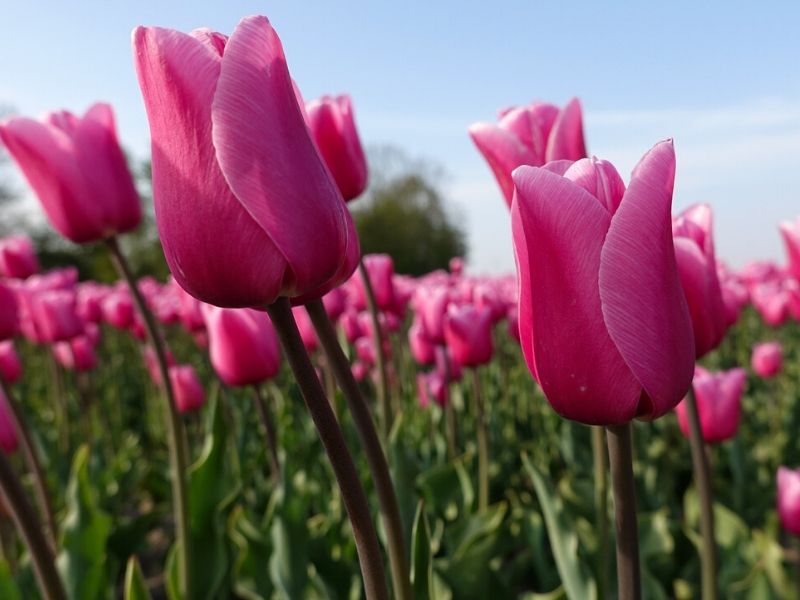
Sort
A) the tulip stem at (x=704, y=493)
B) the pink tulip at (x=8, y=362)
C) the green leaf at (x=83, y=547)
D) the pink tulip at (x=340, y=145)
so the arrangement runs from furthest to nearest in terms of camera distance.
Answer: the pink tulip at (x=8, y=362) → the green leaf at (x=83, y=547) → the pink tulip at (x=340, y=145) → the tulip stem at (x=704, y=493)

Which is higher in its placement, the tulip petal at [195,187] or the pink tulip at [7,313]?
the tulip petal at [195,187]

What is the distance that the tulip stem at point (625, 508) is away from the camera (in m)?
0.74

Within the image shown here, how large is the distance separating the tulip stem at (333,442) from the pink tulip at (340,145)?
29.7 inches

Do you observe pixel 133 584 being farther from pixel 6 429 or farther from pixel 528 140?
pixel 6 429

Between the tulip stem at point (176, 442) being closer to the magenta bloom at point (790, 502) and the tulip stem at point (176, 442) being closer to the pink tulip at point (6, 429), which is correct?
the pink tulip at point (6, 429)

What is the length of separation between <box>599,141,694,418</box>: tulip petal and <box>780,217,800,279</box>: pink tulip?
1.64 metres

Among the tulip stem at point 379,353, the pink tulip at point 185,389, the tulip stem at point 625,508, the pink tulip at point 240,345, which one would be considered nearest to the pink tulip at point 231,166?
the tulip stem at point 625,508

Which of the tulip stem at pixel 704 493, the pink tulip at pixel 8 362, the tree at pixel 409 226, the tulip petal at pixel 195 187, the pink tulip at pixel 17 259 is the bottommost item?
the tree at pixel 409 226

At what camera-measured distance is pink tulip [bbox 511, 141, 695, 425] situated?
25.2 inches

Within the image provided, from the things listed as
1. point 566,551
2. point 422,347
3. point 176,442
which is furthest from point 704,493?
point 422,347

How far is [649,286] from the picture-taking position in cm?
66

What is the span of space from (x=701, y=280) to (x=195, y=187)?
77cm

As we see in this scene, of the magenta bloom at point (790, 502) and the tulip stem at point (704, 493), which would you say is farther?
the magenta bloom at point (790, 502)

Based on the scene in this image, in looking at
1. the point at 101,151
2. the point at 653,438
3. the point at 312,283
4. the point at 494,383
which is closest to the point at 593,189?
the point at 312,283
